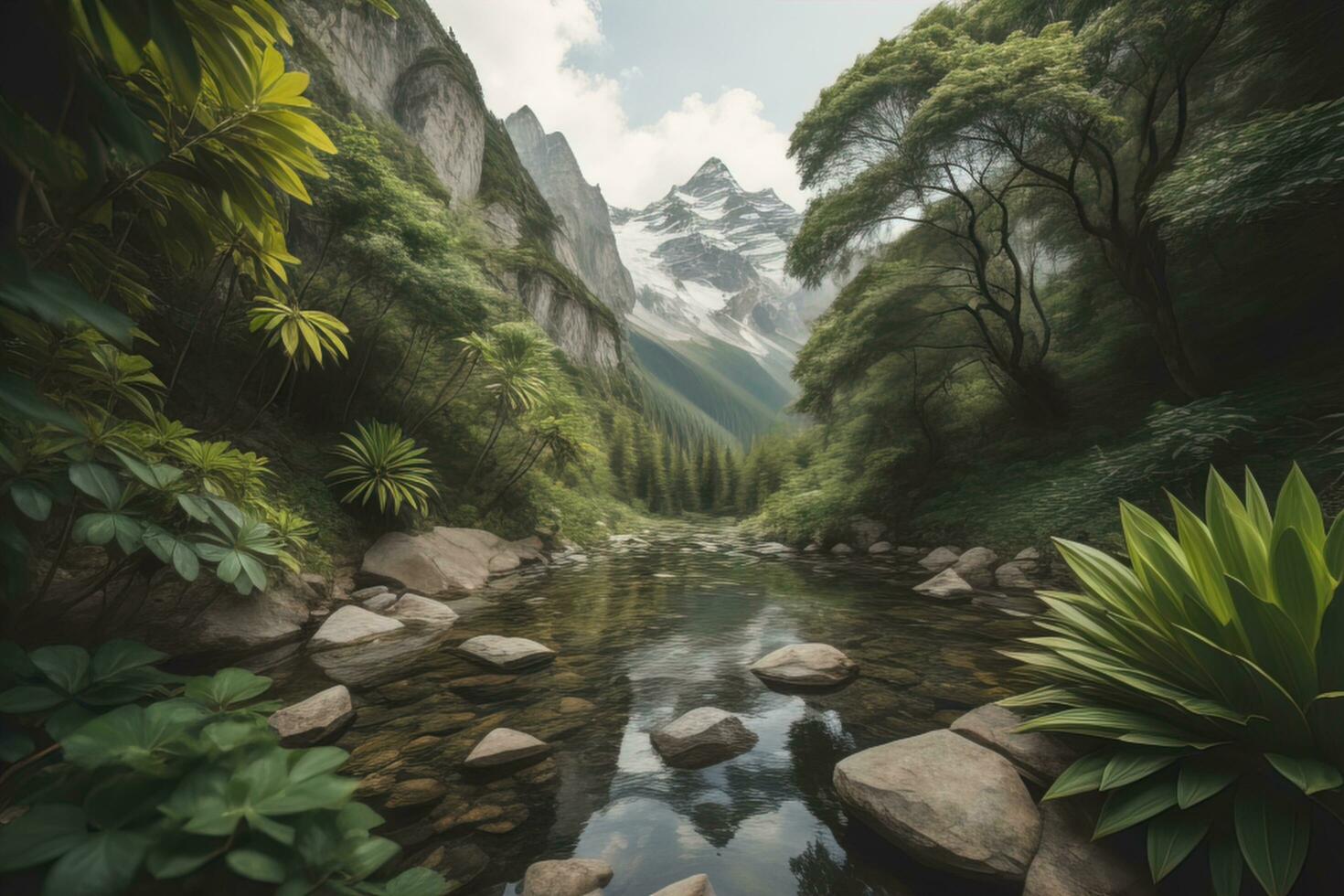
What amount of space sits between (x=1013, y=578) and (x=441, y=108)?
3947cm

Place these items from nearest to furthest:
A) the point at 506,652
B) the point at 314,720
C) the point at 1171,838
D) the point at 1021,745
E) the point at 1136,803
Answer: the point at 1171,838 → the point at 1136,803 → the point at 1021,745 → the point at 314,720 → the point at 506,652

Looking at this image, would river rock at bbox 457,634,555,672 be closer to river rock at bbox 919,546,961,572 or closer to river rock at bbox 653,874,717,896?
river rock at bbox 653,874,717,896

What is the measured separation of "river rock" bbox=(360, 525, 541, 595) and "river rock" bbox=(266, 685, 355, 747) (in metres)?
4.15

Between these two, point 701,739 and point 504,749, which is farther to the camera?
point 701,739

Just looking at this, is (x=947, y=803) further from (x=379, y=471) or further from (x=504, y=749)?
(x=379, y=471)

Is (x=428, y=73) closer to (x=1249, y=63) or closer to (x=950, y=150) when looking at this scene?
(x=950, y=150)

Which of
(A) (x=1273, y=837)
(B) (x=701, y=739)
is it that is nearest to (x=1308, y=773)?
(A) (x=1273, y=837)

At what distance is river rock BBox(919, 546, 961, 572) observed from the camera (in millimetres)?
9453

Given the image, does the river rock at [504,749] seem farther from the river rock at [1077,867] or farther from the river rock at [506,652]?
the river rock at [1077,867]

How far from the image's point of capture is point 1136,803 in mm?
1788

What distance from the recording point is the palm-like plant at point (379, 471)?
760cm

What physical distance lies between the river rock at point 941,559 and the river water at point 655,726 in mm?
3124

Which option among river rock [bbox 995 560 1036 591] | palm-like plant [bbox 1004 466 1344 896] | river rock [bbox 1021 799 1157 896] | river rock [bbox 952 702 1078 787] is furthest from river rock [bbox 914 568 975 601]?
river rock [bbox 1021 799 1157 896]

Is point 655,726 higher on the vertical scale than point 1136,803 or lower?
lower
